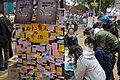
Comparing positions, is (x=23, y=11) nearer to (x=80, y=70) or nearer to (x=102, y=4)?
(x=80, y=70)

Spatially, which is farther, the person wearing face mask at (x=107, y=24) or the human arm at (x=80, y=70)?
the person wearing face mask at (x=107, y=24)

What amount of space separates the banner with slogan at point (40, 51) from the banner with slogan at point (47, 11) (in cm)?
11

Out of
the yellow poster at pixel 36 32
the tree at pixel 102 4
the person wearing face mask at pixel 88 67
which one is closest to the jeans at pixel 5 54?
the yellow poster at pixel 36 32

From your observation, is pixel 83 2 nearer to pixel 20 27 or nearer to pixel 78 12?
pixel 78 12

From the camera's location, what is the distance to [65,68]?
6.39 m

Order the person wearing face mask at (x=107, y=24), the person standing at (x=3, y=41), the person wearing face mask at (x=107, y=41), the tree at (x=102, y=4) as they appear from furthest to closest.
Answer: the tree at (x=102, y=4), the person standing at (x=3, y=41), the person wearing face mask at (x=107, y=24), the person wearing face mask at (x=107, y=41)

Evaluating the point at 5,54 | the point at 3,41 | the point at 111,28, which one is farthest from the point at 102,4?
the point at 111,28

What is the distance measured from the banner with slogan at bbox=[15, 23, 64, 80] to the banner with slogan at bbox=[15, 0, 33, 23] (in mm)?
114

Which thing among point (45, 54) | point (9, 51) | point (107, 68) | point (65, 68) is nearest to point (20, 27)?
point (45, 54)

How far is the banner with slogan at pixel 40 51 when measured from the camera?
6020mm

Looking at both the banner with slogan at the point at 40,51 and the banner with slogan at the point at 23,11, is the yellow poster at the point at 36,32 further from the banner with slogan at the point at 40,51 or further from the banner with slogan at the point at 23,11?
the banner with slogan at the point at 23,11

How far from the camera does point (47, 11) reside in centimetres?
602

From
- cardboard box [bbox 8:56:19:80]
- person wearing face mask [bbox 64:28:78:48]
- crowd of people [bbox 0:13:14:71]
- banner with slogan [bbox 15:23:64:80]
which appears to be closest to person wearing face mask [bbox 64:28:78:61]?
person wearing face mask [bbox 64:28:78:48]

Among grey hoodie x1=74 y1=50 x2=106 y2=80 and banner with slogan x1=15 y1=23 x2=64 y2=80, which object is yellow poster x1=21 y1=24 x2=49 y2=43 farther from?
grey hoodie x1=74 y1=50 x2=106 y2=80
